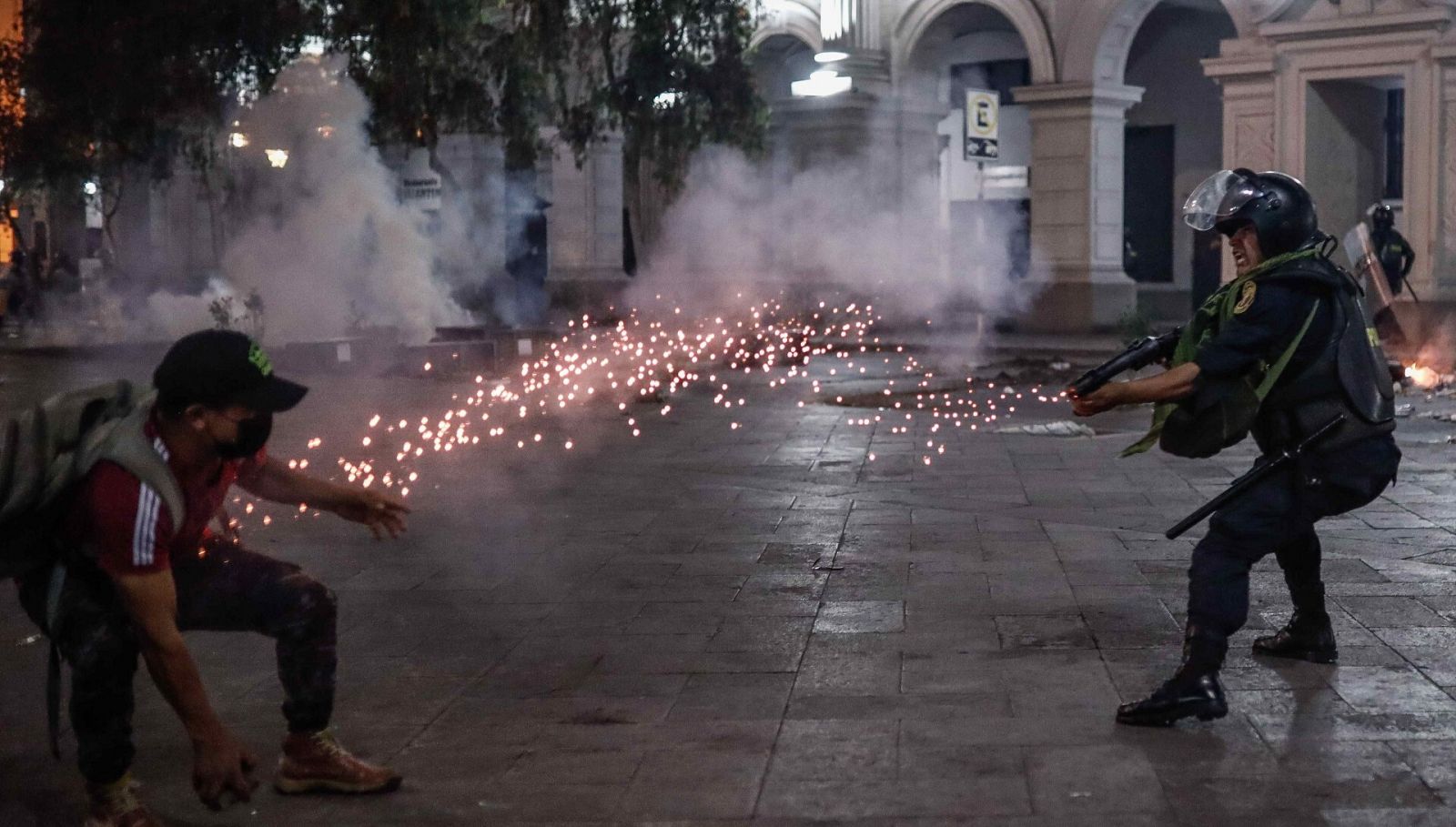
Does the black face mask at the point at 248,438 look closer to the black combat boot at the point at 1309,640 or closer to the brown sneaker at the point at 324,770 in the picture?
the brown sneaker at the point at 324,770

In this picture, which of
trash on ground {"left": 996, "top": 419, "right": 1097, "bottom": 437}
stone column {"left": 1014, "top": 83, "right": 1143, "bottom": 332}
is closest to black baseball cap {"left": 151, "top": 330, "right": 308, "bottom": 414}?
trash on ground {"left": 996, "top": 419, "right": 1097, "bottom": 437}

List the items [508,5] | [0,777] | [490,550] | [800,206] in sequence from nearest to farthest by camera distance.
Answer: [0,777]
[490,550]
[508,5]
[800,206]

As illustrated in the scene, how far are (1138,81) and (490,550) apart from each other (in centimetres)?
2111

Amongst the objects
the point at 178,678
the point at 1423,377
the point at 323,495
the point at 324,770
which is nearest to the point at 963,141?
the point at 1423,377

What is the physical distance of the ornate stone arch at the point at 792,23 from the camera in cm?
2650

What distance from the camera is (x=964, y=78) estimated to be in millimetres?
28438

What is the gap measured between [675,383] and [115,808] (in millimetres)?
13799

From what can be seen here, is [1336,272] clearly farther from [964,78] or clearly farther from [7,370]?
[964,78]

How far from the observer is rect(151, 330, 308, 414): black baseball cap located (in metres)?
4.06

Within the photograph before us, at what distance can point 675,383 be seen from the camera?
17984mm

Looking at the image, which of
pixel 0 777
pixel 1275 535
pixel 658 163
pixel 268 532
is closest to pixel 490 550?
pixel 268 532

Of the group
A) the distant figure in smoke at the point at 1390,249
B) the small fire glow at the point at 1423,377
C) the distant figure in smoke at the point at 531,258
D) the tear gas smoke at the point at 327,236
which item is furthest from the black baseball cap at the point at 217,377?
the distant figure in smoke at the point at 531,258

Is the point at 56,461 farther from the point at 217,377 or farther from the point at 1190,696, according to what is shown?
the point at 1190,696

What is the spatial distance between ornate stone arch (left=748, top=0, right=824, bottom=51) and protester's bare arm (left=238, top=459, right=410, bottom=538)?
73.2 feet
